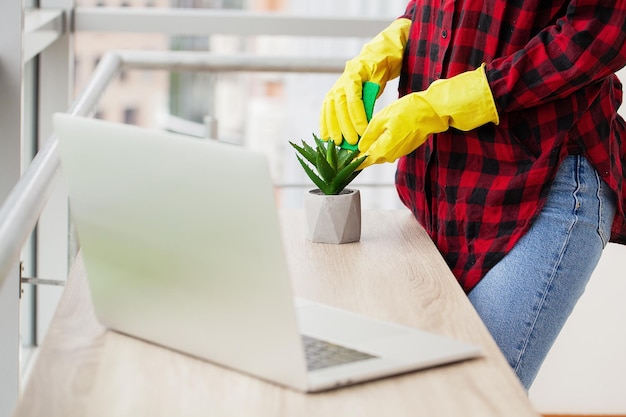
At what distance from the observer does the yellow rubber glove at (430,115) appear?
4.12ft

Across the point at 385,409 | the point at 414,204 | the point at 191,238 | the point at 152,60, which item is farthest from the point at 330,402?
the point at 152,60

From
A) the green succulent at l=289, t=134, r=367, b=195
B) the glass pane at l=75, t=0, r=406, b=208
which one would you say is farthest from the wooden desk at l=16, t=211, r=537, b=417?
the glass pane at l=75, t=0, r=406, b=208

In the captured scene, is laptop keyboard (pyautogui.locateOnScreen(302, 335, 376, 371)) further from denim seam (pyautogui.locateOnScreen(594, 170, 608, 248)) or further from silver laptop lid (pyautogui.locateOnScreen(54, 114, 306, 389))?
denim seam (pyautogui.locateOnScreen(594, 170, 608, 248))

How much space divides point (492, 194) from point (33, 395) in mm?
732

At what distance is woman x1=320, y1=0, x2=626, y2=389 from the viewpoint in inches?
48.3

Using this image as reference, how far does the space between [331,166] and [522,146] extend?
28 cm

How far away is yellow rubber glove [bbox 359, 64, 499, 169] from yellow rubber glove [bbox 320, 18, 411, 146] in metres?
0.06

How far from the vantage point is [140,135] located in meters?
0.85

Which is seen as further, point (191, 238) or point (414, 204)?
point (414, 204)

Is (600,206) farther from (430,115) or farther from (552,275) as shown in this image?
(430,115)

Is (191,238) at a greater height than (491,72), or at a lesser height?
lesser

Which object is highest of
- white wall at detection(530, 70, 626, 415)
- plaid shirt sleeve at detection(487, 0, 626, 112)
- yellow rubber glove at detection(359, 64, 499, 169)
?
plaid shirt sleeve at detection(487, 0, 626, 112)

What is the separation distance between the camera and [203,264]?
87 cm

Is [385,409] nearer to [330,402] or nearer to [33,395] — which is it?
[330,402]
